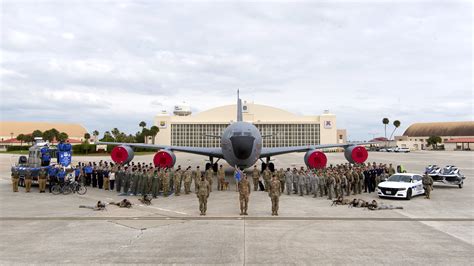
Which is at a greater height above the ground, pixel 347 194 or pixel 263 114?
pixel 263 114

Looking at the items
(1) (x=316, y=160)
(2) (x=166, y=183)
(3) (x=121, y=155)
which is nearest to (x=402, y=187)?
(1) (x=316, y=160)

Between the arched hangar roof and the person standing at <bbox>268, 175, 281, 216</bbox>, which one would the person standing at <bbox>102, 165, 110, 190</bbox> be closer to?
the person standing at <bbox>268, 175, 281, 216</bbox>

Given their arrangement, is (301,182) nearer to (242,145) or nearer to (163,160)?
(242,145)

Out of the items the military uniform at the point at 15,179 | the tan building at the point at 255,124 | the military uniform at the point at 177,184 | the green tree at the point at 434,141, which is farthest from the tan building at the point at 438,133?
the military uniform at the point at 15,179

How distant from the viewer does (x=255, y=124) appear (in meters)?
91.8

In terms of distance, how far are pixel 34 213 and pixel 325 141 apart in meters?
83.4

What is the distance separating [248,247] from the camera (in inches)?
357

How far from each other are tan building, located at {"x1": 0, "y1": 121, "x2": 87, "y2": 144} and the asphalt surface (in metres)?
144

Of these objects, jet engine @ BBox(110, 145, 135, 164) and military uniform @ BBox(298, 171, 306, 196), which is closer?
military uniform @ BBox(298, 171, 306, 196)

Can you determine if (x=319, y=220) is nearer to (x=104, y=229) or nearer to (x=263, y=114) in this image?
(x=104, y=229)

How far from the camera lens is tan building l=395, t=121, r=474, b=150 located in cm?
12686

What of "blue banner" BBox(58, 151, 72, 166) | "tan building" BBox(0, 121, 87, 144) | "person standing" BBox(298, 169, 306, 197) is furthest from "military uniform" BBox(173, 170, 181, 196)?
"tan building" BBox(0, 121, 87, 144)

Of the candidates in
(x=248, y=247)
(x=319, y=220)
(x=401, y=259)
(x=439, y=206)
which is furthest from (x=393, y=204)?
(x=248, y=247)

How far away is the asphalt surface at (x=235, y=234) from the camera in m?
8.36
